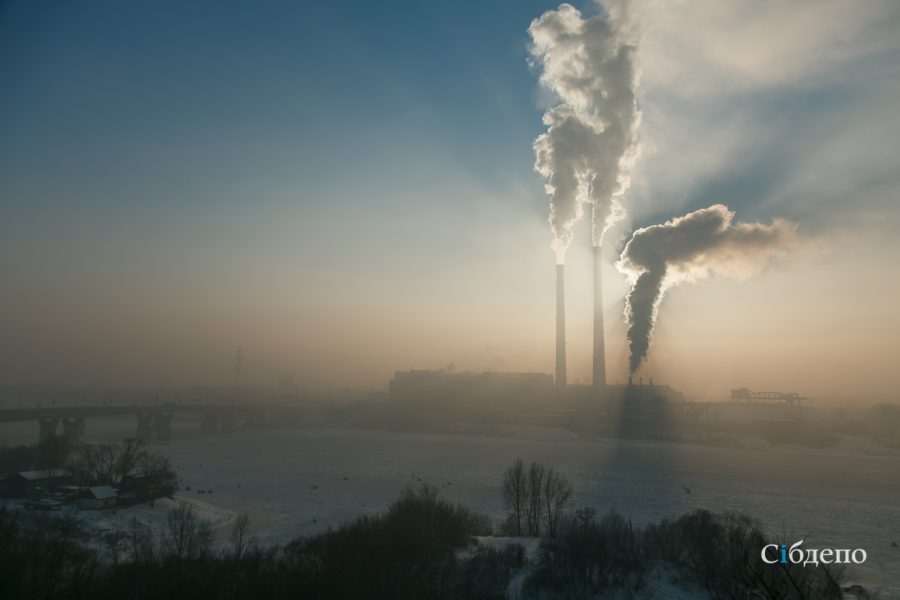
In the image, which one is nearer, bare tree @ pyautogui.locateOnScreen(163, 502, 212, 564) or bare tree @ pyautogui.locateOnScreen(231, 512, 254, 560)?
bare tree @ pyautogui.locateOnScreen(163, 502, 212, 564)

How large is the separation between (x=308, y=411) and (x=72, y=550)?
7492 centimetres

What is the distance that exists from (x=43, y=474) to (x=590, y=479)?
27.9m

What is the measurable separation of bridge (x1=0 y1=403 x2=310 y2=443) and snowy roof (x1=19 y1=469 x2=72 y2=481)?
43.6 feet

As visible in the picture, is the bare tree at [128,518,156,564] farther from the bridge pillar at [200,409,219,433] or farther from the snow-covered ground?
the bridge pillar at [200,409,219,433]

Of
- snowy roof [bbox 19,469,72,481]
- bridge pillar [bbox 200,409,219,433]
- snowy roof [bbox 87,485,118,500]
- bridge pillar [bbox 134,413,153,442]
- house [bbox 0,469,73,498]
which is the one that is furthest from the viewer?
bridge pillar [bbox 200,409,219,433]

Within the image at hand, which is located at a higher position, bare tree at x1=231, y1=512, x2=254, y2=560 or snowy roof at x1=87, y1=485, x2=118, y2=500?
snowy roof at x1=87, y1=485, x2=118, y2=500

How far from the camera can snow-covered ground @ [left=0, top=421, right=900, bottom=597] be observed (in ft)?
76.8

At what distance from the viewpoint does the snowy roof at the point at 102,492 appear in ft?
77.9

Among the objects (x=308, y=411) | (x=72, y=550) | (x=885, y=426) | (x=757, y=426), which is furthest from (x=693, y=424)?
(x=72, y=550)

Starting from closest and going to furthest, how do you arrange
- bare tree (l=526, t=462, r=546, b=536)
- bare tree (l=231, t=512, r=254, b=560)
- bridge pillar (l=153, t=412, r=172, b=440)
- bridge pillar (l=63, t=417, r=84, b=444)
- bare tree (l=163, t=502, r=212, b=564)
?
bare tree (l=163, t=502, r=212, b=564), bare tree (l=231, t=512, r=254, b=560), bare tree (l=526, t=462, r=546, b=536), bridge pillar (l=63, t=417, r=84, b=444), bridge pillar (l=153, t=412, r=172, b=440)

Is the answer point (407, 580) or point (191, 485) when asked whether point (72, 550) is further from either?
point (191, 485)

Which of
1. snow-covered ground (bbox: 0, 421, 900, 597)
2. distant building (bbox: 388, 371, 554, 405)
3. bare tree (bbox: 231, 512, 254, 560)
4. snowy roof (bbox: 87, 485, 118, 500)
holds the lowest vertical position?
snow-covered ground (bbox: 0, 421, 900, 597)

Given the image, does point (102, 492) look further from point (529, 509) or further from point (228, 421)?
point (228, 421)

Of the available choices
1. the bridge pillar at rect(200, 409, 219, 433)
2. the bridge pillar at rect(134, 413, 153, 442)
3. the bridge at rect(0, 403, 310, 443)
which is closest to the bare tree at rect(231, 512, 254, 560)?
the bridge at rect(0, 403, 310, 443)
